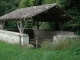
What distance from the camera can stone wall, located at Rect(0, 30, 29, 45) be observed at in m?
15.8

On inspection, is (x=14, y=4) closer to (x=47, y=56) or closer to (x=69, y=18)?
(x=69, y=18)

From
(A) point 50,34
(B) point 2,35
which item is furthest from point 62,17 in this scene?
(B) point 2,35

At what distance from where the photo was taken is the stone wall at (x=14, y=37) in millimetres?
15791

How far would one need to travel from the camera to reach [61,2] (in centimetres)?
2011

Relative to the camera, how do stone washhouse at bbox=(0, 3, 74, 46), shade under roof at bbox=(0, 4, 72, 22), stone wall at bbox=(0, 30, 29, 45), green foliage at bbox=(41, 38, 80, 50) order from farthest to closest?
shade under roof at bbox=(0, 4, 72, 22), stone washhouse at bbox=(0, 3, 74, 46), stone wall at bbox=(0, 30, 29, 45), green foliage at bbox=(41, 38, 80, 50)

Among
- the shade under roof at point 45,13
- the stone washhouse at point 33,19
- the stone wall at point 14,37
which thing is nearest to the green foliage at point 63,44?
the stone washhouse at point 33,19

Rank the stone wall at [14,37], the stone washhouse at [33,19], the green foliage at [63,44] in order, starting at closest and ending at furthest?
the green foliage at [63,44] < the stone wall at [14,37] < the stone washhouse at [33,19]

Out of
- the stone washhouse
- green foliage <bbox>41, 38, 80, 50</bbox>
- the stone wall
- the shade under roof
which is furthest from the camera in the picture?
the shade under roof

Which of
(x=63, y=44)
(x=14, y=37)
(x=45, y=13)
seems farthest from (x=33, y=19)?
(x=63, y=44)

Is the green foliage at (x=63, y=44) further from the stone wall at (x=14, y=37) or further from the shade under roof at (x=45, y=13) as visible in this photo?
the shade under roof at (x=45, y=13)

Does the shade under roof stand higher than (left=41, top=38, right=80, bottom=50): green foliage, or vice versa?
the shade under roof

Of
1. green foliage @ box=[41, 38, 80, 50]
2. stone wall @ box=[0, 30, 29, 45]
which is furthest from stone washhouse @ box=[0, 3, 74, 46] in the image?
green foliage @ box=[41, 38, 80, 50]

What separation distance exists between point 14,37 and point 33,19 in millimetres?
3867

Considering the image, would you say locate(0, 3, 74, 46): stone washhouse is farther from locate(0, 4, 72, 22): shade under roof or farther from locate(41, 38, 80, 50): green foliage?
locate(41, 38, 80, 50): green foliage
